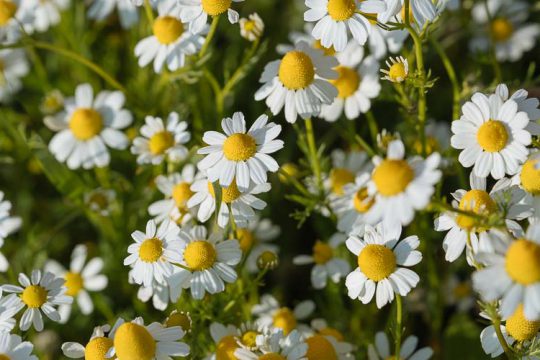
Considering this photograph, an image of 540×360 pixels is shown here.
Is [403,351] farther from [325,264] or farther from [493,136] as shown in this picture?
[493,136]

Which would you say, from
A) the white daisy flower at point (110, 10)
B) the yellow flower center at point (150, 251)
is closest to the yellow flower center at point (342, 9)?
the yellow flower center at point (150, 251)

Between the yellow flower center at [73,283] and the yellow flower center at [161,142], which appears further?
the yellow flower center at [73,283]

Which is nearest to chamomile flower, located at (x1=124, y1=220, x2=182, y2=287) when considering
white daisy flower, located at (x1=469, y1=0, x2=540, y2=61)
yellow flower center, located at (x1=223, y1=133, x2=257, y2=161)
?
yellow flower center, located at (x1=223, y1=133, x2=257, y2=161)

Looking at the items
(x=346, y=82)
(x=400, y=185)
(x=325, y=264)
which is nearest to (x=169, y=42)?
(x=346, y=82)

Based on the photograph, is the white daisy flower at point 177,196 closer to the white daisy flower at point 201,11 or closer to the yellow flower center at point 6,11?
the white daisy flower at point 201,11

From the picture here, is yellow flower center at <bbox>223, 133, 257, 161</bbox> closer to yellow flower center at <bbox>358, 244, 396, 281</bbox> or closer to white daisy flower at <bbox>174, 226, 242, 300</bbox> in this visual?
white daisy flower at <bbox>174, 226, 242, 300</bbox>

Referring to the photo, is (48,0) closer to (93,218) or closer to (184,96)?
(184,96)
